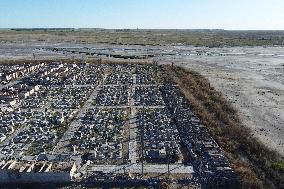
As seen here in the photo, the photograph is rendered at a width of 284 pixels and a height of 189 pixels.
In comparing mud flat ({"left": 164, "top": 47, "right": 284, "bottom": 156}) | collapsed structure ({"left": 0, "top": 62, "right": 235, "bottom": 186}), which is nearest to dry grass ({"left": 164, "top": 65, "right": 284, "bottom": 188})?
collapsed structure ({"left": 0, "top": 62, "right": 235, "bottom": 186})

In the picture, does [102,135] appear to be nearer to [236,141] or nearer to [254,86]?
[236,141]

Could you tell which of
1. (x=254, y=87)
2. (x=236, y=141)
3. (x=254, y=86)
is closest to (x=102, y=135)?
(x=236, y=141)

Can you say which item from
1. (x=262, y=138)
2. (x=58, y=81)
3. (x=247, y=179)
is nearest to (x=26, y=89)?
(x=58, y=81)

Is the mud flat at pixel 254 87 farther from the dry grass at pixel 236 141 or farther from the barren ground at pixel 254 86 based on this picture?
the dry grass at pixel 236 141

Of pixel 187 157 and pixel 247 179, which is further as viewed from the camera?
pixel 187 157

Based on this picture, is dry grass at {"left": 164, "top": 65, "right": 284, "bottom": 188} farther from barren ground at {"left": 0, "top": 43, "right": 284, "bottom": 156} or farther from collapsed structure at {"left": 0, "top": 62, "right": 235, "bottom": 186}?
barren ground at {"left": 0, "top": 43, "right": 284, "bottom": 156}

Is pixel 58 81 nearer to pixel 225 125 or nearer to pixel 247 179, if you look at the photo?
pixel 225 125
